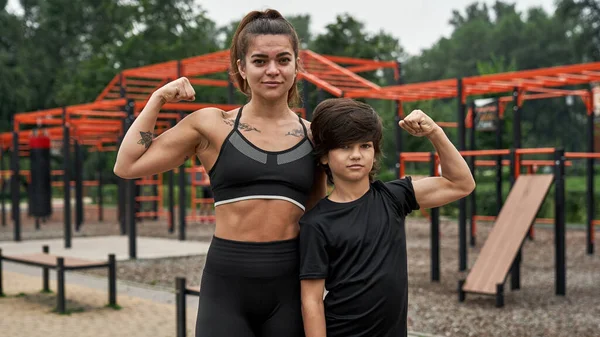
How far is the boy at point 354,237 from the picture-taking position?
231 centimetres

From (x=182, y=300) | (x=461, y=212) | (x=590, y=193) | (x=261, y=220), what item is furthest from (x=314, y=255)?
(x=590, y=193)

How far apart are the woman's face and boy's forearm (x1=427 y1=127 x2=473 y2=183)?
483 mm

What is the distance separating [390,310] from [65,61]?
4108cm

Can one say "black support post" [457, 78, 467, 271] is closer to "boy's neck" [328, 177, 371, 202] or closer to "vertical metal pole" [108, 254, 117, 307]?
"vertical metal pole" [108, 254, 117, 307]

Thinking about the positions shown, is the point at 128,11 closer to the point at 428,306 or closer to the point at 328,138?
the point at 428,306

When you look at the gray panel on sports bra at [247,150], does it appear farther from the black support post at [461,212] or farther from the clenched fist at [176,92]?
the black support post at [461,212]

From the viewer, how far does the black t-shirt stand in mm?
2311

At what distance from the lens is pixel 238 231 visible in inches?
96.1

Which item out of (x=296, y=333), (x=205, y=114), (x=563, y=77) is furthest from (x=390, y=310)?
(x=563, y=77)

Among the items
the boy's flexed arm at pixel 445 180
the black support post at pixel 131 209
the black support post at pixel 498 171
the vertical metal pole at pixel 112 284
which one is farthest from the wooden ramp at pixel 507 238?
the boy's flexed arm at pixel 445 180

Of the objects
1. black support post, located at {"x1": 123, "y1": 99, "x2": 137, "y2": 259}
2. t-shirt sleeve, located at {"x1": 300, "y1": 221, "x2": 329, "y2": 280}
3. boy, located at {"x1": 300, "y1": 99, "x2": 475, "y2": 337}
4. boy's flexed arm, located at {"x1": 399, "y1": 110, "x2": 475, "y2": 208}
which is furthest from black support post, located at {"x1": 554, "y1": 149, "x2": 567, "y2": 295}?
t-shirt sleeve, located at {"x1": 300, "y1": 221, "x2": 329, "y2": 280}

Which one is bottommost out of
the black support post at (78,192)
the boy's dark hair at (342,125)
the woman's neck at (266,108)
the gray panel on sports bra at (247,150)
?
the black support post at (78,192)

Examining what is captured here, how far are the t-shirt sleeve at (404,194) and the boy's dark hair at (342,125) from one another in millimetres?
153

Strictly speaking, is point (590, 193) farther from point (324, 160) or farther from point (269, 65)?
point (269, 65)
